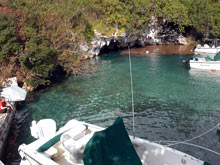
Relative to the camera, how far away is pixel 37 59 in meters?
22.3

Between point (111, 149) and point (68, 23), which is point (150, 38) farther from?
point (111, 149)

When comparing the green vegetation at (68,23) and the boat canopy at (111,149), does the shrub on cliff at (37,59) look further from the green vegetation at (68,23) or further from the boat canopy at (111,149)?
the boat canopy at (111,149)

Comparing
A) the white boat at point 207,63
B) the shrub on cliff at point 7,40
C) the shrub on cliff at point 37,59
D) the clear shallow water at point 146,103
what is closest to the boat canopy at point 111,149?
the clear shallow water at point 146,103

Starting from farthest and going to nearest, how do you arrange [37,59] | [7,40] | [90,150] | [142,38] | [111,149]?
1. [142,38]
2. [37,59]
3. [7,40]
4. [111,149]
5. [90,150]

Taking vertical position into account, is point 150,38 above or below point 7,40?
above

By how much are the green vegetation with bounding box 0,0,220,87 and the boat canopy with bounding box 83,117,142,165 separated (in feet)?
54.7

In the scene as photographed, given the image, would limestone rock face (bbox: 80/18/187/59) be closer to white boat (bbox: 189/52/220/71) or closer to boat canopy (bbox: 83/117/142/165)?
white boat (bbox: 189/52/220/71)

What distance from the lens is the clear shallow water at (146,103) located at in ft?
47.5

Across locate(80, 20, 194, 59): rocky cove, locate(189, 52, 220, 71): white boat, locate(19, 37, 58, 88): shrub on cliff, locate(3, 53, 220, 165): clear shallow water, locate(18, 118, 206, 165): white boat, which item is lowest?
locate(3, 53, 220, 165): clear shallow water

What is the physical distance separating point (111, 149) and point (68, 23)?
28.9m

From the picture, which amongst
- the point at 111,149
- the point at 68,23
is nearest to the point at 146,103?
the point at 111,149

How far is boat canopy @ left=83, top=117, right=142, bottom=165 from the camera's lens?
723cm

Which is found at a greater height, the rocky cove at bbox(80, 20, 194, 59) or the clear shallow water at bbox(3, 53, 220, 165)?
the rocky cove at bbox(80, 20, 194, 59)

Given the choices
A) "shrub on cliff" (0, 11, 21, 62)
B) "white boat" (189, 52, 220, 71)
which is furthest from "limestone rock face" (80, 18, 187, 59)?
"shrub on cliff" (0, 11, 21, 62)
